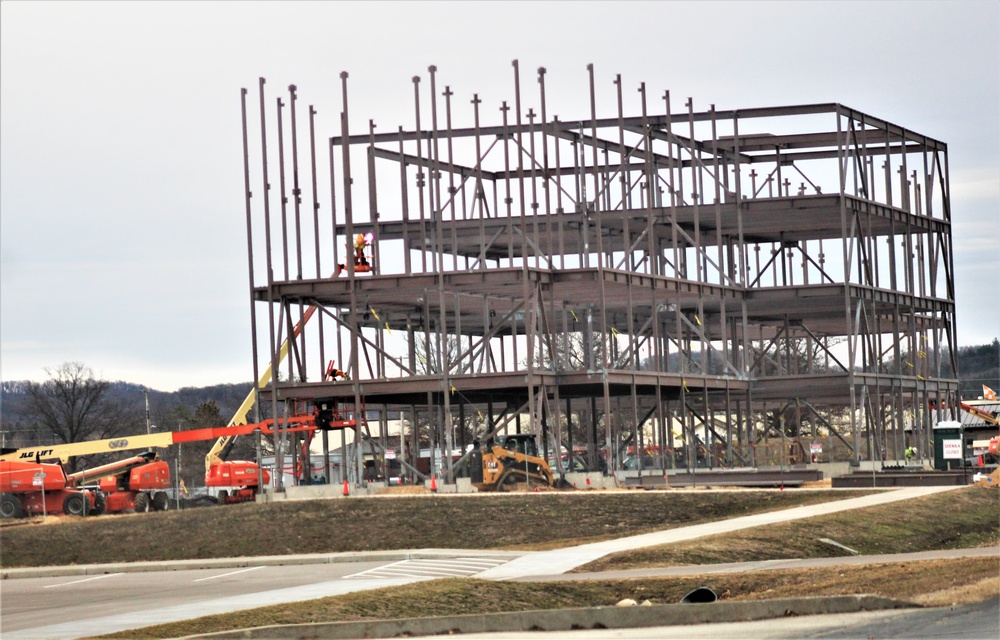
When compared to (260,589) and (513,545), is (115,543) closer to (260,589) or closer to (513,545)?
(513,545)

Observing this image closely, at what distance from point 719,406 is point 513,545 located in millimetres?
50595

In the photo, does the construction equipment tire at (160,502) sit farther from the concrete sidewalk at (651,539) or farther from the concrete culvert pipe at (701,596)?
the concrete culvert pipe at (701,596)

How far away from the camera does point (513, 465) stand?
5534 cm

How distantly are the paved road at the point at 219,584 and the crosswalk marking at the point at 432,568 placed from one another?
0.03m

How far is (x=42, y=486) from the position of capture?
54.4m

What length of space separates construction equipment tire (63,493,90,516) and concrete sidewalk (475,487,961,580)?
2858cm

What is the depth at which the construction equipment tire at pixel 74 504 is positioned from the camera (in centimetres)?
5775

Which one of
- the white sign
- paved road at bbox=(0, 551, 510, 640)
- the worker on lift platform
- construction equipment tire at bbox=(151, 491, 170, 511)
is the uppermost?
the worker on lift platform

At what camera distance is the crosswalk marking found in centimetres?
3061

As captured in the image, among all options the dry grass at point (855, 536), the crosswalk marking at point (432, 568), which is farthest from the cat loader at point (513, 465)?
the crosswalk marking at point (432, 568)

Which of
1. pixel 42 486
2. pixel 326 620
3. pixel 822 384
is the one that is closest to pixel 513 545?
pixel 326 620

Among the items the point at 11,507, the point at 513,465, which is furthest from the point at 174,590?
the point at 11,507

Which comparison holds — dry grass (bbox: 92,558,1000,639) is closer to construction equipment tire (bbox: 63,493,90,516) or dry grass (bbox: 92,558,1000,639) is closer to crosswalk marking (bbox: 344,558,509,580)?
crosswalk marking (bbox: 344,558,509,580)

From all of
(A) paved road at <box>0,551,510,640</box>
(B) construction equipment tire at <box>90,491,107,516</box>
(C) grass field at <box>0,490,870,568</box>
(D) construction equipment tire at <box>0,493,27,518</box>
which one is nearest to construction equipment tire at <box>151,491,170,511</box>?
(B) construction equipment tire at <box>90,491,107,516</box>
